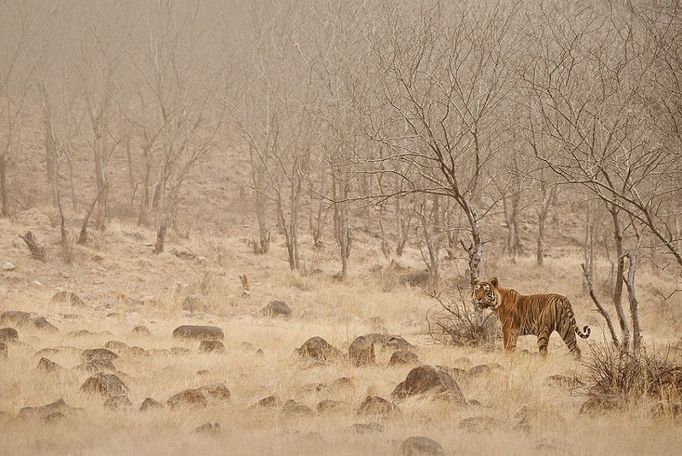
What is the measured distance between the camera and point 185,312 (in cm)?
1277

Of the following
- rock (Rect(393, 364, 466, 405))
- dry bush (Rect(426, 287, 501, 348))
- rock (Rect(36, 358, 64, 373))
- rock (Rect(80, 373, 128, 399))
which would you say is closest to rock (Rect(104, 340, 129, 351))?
rock (Rect(36, 358, 64, 373))

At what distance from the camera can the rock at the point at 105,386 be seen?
5543mm

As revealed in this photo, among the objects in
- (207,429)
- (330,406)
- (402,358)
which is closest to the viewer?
(207,429)

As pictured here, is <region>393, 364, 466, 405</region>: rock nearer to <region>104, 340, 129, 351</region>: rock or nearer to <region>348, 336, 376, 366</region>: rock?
<region>348, 336, 376, 366</region>: rock

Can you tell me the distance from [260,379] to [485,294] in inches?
123

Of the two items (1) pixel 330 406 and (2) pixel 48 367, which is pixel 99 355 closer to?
(2) pixel 48 367

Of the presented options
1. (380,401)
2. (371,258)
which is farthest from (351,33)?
(380,401)

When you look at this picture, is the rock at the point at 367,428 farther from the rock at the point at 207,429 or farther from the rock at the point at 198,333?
the rock at the point at 198,333

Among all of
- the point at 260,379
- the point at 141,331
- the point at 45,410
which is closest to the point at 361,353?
the point at 260,379

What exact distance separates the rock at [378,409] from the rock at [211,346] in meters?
3.50

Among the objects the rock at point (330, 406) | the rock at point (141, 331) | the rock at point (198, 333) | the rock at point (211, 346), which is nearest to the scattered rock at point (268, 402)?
the rock at point (330, 406)

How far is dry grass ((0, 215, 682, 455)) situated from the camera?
4.33m

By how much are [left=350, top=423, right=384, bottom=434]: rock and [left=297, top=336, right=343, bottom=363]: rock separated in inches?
117

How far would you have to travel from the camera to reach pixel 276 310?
1338 centimetres
